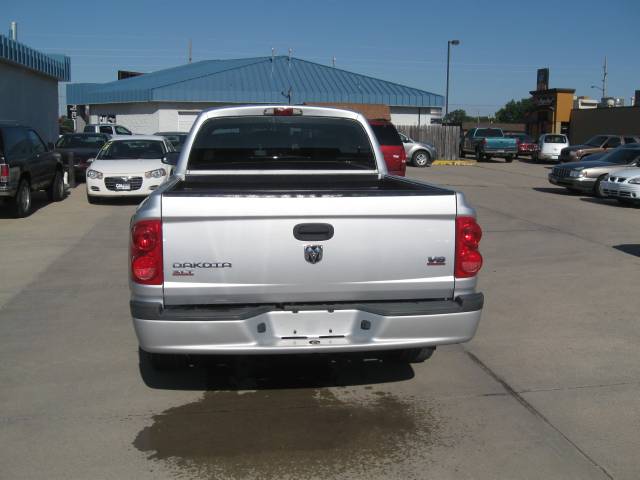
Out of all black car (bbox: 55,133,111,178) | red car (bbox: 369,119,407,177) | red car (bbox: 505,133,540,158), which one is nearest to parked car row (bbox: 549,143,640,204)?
red car (bbox: 369,119,407,177)

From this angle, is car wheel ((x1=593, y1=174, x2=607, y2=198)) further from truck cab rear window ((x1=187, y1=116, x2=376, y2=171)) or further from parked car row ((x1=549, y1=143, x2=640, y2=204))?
truck cab rear window ((x1=187, y1=116, x2=376, y2=171))

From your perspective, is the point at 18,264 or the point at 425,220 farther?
the point at 18,264

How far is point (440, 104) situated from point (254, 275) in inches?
1624

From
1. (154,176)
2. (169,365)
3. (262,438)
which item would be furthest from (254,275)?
(154,176)

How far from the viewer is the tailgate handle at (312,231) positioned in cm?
433

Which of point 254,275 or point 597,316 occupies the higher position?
point 254,275

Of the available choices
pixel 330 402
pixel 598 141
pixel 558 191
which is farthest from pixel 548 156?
pixel 330 402

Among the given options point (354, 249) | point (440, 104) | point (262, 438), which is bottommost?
point (262, 438)

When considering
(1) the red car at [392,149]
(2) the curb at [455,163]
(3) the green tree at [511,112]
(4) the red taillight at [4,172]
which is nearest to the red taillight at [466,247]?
(4) the red taillight at [4,172]

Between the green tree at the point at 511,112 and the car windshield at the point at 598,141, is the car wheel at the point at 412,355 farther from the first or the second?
the green tree at the point at 511,112

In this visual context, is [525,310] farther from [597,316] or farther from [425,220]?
[425,220]

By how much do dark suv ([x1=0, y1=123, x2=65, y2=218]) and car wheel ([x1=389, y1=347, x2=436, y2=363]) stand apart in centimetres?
990

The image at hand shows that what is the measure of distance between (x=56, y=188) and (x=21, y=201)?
3.05 metres

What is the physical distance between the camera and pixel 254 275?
434 centimetres
